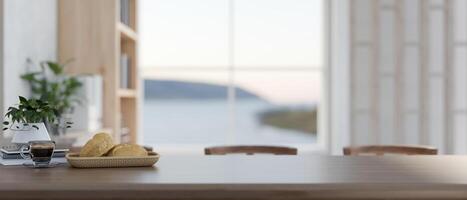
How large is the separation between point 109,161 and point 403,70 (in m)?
3.79

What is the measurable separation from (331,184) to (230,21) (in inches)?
163

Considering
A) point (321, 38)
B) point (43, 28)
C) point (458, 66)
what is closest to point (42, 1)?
point (43, 28)

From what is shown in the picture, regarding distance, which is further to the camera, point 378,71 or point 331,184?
point 378,71

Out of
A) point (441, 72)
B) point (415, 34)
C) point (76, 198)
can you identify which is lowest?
point (76, 198)

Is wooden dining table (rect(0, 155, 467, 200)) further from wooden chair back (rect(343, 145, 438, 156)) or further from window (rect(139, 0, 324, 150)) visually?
window (rect(139, 0, 324, 150))

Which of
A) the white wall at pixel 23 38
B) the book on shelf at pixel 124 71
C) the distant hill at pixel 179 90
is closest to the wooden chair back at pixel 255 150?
the white wall at pixel 23 38

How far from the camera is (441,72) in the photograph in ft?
16.8

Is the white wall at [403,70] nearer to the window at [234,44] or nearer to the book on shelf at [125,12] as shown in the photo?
the window at [234,44]

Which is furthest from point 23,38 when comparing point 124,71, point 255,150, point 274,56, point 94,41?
point 274,56

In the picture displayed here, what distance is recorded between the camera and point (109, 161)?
1.79m

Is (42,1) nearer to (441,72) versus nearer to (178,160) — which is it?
(178,160)

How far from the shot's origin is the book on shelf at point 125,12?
4.78 metres

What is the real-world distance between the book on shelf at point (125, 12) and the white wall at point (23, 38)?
1.97 ft

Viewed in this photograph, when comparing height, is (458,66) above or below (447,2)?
below
